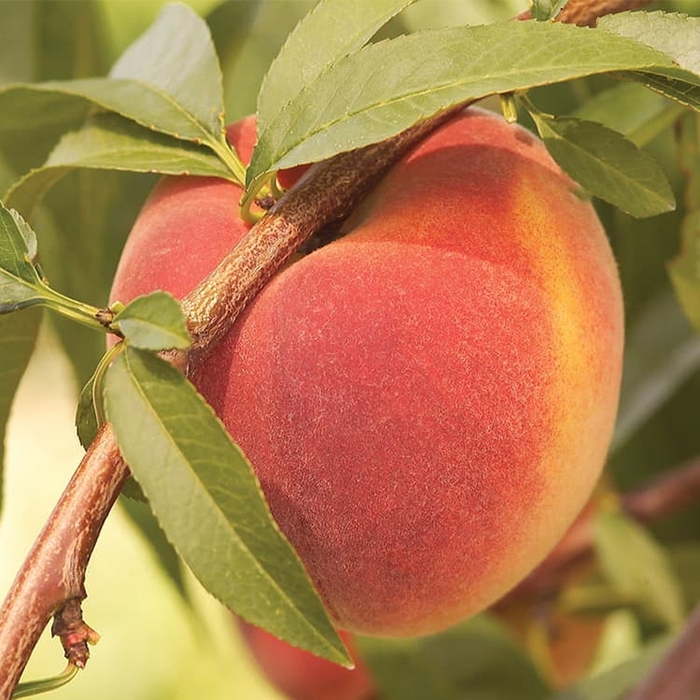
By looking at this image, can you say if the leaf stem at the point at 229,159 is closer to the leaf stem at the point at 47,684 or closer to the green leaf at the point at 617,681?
the leaf stem at the point at 47,684

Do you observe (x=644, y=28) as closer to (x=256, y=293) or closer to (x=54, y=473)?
(x=256, y=293)

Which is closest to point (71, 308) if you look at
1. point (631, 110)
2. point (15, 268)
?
point (15, 268)

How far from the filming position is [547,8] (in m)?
0.38

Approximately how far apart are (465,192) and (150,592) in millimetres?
905

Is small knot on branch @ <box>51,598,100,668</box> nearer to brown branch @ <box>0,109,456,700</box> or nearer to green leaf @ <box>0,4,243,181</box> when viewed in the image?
brown branch @ <box>0,109,456,700</box>

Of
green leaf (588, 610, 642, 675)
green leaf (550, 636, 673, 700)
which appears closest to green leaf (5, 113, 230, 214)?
green leaf (550, 636, 673, 700)

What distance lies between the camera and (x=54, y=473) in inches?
54.2

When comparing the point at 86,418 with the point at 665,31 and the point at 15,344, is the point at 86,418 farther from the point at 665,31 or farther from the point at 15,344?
the point at 665,31

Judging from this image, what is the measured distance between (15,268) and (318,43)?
0.45ft

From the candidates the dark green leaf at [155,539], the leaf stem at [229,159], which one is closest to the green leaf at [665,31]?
the leaf stem at [229,159]

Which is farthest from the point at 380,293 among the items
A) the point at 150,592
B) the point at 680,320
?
the point at 150,592

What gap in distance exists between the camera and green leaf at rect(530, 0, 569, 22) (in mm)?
Answer: 385

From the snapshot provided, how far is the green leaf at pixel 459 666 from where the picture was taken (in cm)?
79

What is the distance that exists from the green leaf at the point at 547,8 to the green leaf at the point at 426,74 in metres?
0.04
